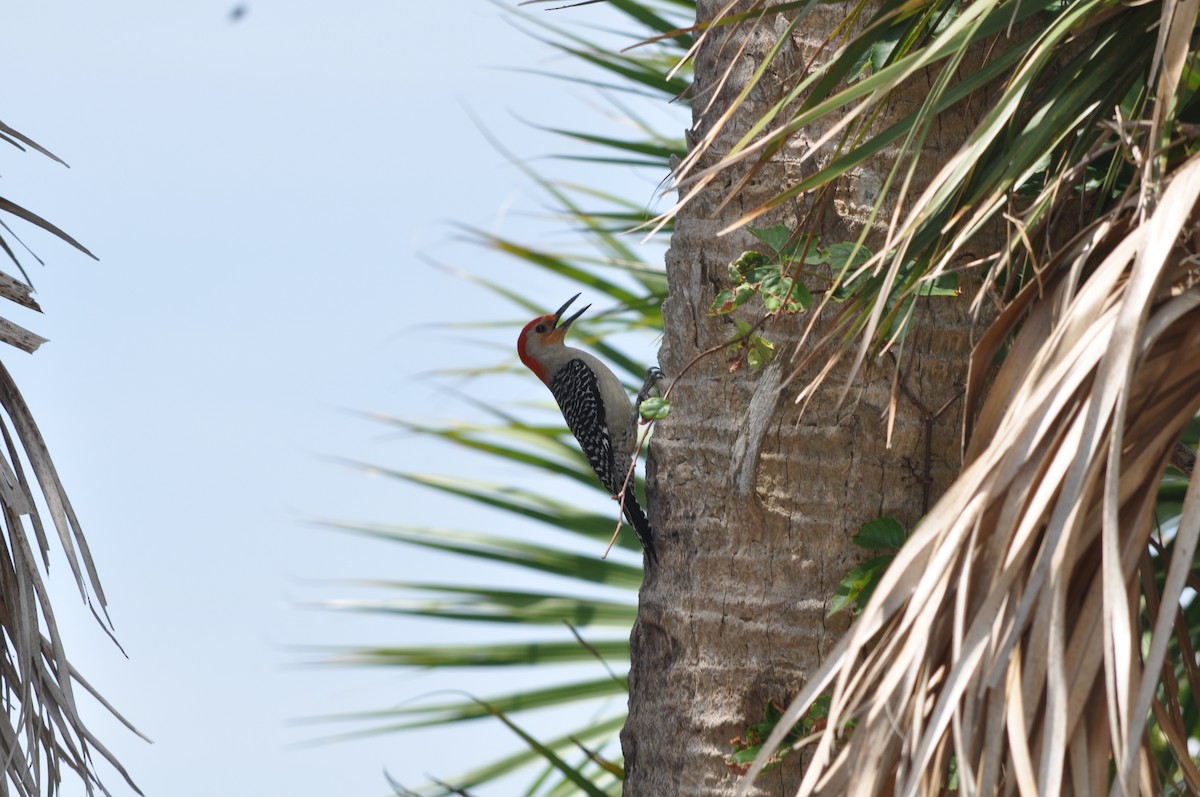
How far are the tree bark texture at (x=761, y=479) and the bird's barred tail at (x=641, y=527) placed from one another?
5 centimetres

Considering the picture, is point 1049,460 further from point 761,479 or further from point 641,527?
point 641,527

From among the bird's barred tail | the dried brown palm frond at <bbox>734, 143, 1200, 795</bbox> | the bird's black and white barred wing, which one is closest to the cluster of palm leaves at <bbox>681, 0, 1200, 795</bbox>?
the dried brown palm frond at <bbox>734, 143, 1200, 795</bbox>

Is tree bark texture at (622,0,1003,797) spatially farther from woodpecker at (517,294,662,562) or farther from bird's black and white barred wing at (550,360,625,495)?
bird's black and white barred wing at (550,360,625,495)

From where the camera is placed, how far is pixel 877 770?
1.48 m

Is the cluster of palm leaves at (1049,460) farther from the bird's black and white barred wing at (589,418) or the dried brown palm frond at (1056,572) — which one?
the bird's black and white barred wing at (589,418)

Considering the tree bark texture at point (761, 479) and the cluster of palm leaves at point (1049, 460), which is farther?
the tree bark texture at point (761, 479)

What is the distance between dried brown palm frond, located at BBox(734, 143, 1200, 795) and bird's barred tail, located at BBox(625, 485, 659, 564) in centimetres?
95

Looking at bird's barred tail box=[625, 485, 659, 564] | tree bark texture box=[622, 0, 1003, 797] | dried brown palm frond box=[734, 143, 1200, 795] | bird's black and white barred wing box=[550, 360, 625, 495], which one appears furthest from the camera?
bird's black and white barred wing box=[550, 360, 625, 495]

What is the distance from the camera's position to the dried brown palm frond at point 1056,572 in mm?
1350

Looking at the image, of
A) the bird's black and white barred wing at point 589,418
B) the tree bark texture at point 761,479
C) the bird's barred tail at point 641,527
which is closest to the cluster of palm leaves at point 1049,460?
the tree bark texture at point 761,479

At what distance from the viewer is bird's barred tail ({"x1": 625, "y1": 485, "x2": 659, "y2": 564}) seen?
8.12 ft

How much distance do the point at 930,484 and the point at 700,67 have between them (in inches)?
41.4

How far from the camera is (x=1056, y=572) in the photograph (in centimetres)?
138

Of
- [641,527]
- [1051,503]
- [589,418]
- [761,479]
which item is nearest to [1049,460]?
[1051,503]
